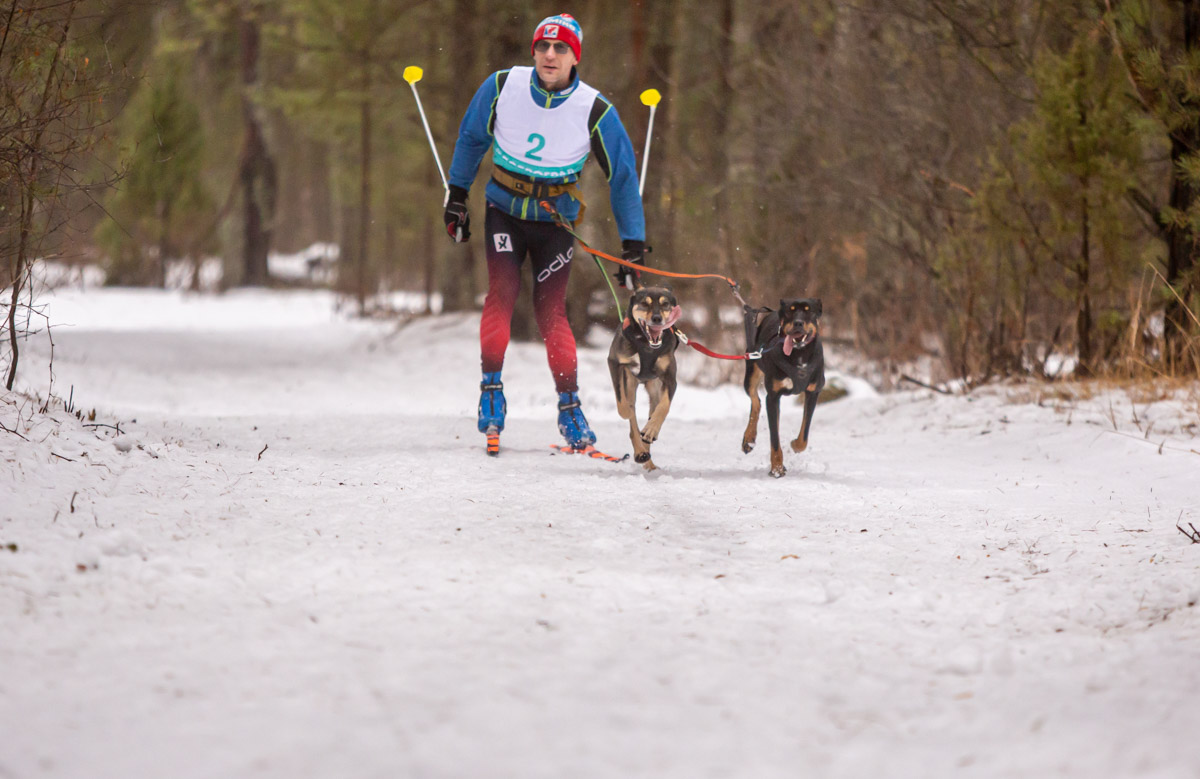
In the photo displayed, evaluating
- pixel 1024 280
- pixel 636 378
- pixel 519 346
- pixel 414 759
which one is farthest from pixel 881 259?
pixel 414 759

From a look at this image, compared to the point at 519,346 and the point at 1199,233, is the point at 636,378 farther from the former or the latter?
the point at 519,346

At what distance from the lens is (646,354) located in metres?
5.28

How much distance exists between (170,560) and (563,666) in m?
1.49

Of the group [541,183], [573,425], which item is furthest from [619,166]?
[573,425]

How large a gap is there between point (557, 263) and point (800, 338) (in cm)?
171

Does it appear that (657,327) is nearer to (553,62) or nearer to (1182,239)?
(553,62)

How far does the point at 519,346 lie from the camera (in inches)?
506

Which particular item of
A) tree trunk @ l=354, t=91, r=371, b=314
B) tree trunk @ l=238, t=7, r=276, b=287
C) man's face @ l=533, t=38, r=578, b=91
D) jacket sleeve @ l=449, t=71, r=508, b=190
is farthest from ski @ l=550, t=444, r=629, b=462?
tree trunk @ l=238, t=7, r=276, b=287

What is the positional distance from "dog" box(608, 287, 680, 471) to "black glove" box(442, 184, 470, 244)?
1.27 metres

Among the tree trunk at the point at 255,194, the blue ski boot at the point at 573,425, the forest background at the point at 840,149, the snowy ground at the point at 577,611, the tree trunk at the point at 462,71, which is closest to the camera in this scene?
the snowy ground at the point at 577,611

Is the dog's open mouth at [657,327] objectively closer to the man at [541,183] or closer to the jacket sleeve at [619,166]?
the man at [541,183]

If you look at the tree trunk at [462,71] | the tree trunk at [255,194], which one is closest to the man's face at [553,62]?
the tree trunk at [462,71]

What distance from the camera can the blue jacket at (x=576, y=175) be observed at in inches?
231

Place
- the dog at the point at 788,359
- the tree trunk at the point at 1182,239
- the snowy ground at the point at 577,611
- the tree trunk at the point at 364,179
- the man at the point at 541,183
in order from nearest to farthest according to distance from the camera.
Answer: the snowy ground at the point at 577,611 → the dog at the point at 788,359 → the man at the point at 541,183 → the tree trunk at the point at 1182,239 → the tree trunk at the point at 364,179
